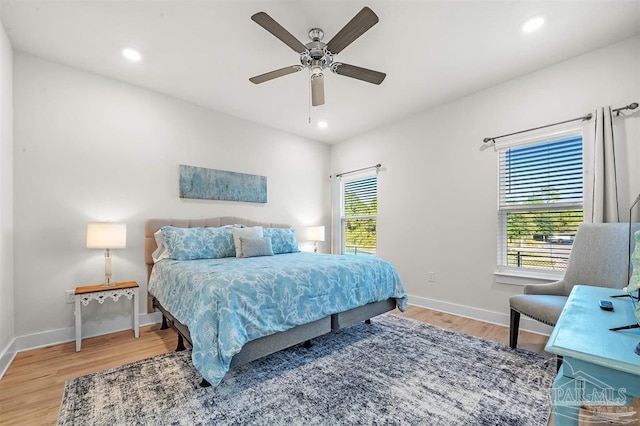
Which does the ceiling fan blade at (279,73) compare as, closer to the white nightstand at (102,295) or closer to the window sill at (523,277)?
the white nightstand at (102,295)

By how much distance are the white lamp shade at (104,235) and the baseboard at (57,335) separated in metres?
0.90

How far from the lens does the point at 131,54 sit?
2.65 metres

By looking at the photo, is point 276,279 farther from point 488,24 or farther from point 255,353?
point 488,24

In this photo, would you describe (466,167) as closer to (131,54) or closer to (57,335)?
(131,54)

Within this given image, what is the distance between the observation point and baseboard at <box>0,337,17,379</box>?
2.16m

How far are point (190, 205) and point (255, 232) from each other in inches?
38.6

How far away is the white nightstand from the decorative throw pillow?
1126 mm

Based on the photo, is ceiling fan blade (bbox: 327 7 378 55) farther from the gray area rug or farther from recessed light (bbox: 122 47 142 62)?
the gray area rug

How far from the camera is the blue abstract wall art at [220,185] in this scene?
3.62 m

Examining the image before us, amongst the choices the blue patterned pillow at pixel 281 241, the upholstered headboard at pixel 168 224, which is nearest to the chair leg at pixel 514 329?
the blue patterned pillow at pixel 281 241

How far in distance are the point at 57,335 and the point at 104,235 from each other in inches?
42.4

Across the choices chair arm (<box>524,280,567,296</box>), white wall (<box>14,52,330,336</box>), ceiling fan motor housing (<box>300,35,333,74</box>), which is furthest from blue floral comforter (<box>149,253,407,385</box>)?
ceiling fan motor housing (<box>300,35,333,74</box>)

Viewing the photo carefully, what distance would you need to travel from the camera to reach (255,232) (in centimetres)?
346

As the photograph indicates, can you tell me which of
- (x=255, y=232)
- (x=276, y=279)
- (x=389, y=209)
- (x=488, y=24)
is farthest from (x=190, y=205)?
(x=488, y=24)
